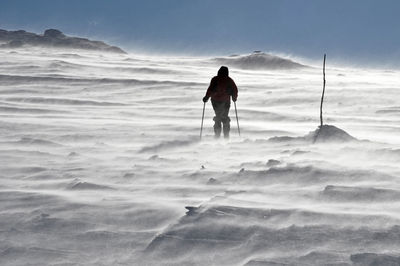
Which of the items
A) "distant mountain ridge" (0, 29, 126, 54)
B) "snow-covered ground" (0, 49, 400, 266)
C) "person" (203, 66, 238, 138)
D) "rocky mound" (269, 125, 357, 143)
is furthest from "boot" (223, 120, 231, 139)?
"distant mountain ridge" (0, 29, 126, 54)

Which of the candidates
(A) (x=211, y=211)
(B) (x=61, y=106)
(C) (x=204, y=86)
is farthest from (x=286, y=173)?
(C) (x=204, y=86)

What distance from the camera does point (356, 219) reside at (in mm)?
4762

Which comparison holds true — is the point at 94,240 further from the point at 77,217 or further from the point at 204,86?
the point at 204,86

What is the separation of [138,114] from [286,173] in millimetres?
9919

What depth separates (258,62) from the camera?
79.4 m

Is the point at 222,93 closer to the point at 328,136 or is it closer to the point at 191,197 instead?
the point at 328,136

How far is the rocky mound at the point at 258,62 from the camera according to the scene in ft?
251

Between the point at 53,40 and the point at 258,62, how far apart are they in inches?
2684

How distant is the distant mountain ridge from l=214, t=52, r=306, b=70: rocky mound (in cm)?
5835

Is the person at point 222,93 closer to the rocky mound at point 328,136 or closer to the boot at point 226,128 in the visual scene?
the boot at point 226,128

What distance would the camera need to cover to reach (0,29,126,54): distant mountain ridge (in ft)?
430

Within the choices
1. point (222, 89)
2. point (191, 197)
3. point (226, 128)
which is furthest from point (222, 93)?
point (191, 197)

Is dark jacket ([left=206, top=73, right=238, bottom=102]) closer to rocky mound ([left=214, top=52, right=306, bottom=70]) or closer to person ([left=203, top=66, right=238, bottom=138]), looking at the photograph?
person ([left=203, top=66, right=238, bottom=138])

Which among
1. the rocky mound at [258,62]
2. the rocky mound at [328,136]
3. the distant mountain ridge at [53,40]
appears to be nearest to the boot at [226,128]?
the rocky mound at [328,136]
